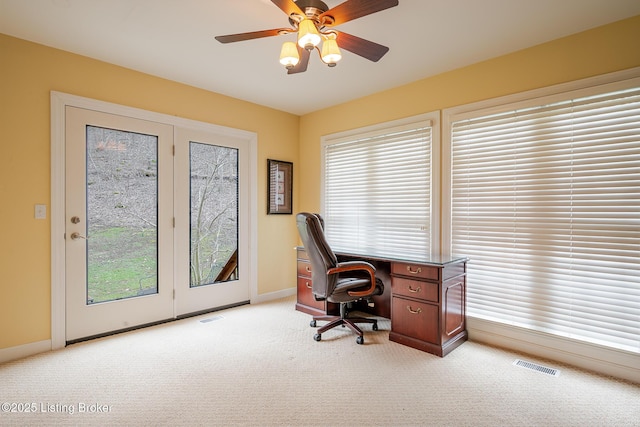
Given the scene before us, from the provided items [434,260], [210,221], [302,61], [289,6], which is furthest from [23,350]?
[434,260]

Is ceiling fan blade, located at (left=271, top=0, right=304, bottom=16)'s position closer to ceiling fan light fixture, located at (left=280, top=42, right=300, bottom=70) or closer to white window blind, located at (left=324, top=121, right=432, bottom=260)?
ceiling fan light fixture, located at (left=280, top=42, right=300, bottom=70)

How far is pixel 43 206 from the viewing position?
8.97 feet

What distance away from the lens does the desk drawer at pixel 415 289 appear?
8.87 feet

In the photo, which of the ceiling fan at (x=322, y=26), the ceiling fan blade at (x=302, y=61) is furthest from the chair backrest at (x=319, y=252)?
the ceiling fan at (x=322, y=26)

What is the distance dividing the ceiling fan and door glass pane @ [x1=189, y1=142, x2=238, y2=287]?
6.50ft

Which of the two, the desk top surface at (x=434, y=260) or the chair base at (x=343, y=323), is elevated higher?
the desk top surface at (x=434, y=260)

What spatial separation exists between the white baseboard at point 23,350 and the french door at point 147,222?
0.56 ft

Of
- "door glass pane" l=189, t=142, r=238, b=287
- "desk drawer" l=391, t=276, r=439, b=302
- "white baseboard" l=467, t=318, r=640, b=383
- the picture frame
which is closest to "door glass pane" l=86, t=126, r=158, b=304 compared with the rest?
"door glass pane" l=189, t=142, r=238, b=287

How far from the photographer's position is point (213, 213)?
385 cm

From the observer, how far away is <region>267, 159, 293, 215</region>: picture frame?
4.43 meters

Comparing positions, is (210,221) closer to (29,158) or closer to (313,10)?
(29,158)

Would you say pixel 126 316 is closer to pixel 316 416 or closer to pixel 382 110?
pixel 316 416

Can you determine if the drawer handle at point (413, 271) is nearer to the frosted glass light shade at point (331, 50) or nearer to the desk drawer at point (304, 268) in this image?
the desk drawer at point (304, 268)

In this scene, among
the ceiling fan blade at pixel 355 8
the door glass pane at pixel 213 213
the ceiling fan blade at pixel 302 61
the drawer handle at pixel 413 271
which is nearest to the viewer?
the ceiling fan blade at pixel 355 8
